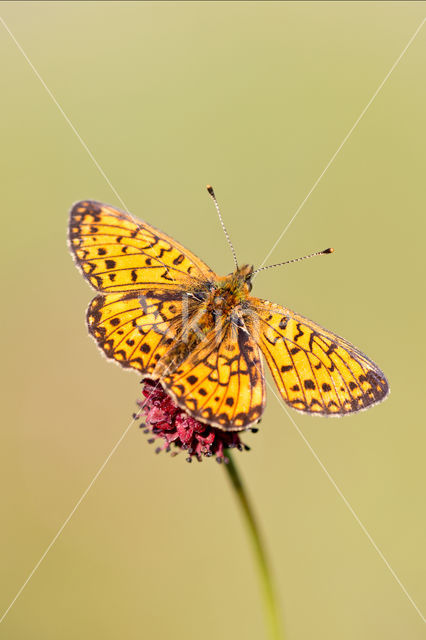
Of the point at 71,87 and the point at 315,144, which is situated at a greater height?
the point at 315,144

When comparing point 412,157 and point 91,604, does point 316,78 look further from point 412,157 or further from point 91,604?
point 91,604

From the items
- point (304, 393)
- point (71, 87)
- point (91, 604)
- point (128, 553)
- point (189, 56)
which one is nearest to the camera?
point (304, 393)

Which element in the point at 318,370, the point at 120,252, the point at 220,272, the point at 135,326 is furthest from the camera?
the point at 220,272

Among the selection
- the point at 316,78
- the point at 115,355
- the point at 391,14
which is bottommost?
the point at 115,355

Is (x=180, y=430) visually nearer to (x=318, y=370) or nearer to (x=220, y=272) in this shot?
(x=318, y=370)

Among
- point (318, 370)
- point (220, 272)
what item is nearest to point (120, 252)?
point (318, 370)

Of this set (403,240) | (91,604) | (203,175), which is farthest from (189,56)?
(91,604)

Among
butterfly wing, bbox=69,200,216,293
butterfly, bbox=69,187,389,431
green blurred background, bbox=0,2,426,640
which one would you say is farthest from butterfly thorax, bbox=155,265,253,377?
green blurred background, bbox=0,2,426,640
